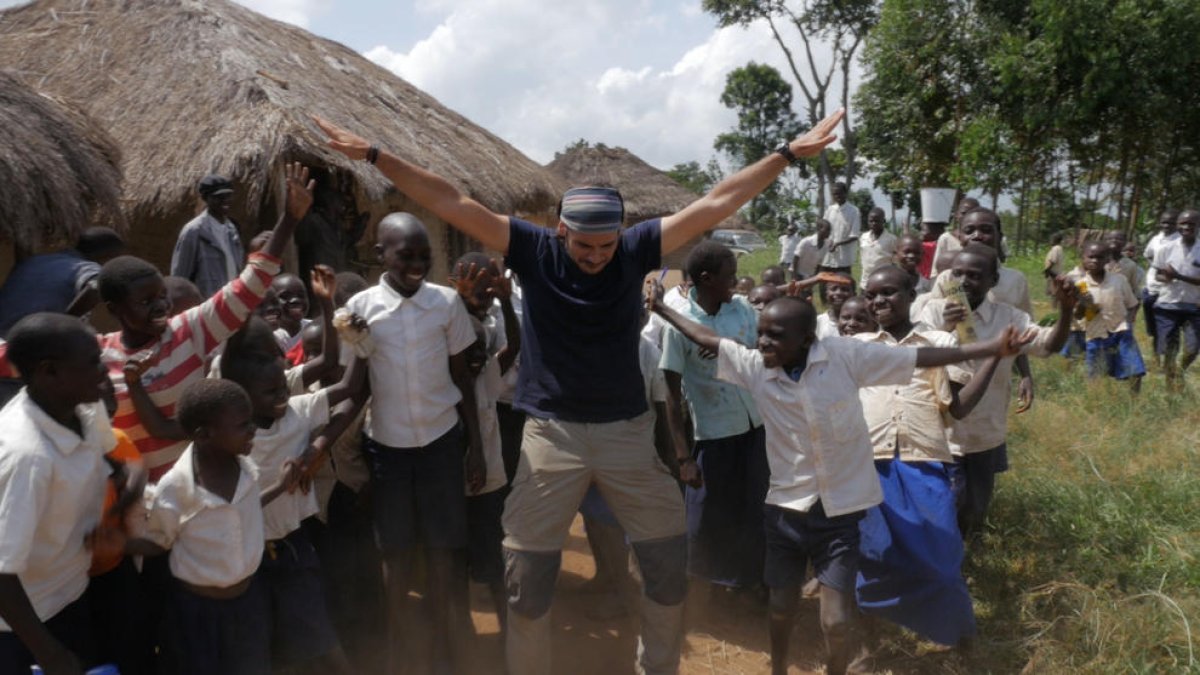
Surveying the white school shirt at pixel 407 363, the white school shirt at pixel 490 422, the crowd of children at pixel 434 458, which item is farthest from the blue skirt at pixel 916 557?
the white school shirt at pixel 407 363

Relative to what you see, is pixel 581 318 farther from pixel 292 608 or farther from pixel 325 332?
pixel 292 608

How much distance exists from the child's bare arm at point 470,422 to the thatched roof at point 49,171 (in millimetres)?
2878

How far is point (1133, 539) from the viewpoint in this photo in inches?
167

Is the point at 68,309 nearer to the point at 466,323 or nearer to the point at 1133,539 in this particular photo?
the point at 466,323

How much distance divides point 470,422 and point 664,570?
87cm

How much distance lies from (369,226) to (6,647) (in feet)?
22.2

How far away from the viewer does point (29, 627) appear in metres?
2.02

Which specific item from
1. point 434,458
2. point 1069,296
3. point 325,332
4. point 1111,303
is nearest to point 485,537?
point 434,458

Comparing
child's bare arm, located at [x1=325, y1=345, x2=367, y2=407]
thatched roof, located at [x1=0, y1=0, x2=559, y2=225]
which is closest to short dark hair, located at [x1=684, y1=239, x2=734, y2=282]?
child's bare arm, located at [x1=325, y1=345, x2=367, y2=407]

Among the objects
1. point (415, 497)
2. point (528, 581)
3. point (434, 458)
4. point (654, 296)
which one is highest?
point (654, 296)

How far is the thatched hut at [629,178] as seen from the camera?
20.5m

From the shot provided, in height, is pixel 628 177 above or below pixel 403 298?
above

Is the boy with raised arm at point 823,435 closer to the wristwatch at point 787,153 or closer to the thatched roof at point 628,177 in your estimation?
the wristwatch at point 787,153

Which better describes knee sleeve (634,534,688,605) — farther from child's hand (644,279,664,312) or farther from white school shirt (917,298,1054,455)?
white school shirt (917,298,1054,455)
